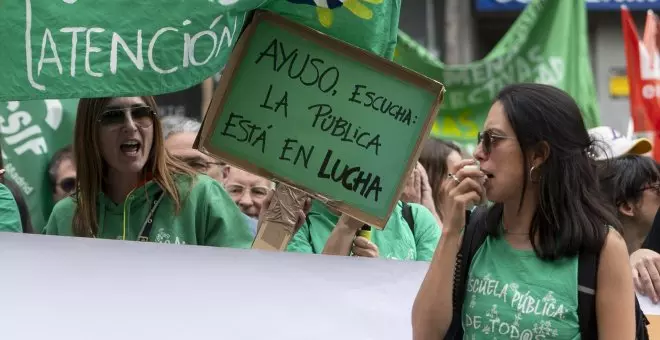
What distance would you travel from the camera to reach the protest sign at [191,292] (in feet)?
10.5

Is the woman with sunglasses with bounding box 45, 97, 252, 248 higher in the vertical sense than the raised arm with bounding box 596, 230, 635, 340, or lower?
lower

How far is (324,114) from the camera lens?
3.71m

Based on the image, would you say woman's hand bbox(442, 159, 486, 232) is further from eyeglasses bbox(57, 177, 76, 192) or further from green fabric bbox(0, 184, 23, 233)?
eyeglasses bbox(57, 177, 76, 192)

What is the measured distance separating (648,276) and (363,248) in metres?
0.85

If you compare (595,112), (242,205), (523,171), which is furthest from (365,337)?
(595,112)

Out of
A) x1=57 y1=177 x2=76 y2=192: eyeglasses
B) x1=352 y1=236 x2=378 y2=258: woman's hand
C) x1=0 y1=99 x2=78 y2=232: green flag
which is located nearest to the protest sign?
x1=352 y1=236 x2=378 y2=258: woman's hand

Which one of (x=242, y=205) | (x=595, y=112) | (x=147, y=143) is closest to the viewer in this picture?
(x=147, y=143)

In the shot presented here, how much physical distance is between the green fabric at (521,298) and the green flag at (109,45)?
103 cm

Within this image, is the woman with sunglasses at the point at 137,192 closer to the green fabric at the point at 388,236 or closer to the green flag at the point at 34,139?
the green fabric at the point at 388,236

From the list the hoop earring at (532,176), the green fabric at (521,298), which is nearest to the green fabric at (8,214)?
the green fabric at (521,298)

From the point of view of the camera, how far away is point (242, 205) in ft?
18.7

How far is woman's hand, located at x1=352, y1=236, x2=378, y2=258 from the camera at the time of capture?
3.91 m

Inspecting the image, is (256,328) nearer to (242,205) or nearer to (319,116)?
(319,116)

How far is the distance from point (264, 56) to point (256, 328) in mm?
834
